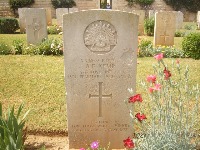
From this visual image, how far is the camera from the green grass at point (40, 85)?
4691 millimetres

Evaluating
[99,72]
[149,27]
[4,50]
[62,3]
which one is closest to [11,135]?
[99,72]

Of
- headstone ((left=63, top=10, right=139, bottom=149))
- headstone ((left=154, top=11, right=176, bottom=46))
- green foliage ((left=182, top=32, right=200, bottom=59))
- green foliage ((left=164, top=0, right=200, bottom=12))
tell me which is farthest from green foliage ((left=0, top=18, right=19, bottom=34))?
green foliage ((left=164, top=0, right=200, bottom=12))

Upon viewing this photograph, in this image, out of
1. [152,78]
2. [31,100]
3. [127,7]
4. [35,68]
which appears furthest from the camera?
[127,7]

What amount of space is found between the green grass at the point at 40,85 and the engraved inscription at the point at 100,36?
1.58 meters

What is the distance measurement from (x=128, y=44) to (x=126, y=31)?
0.16m

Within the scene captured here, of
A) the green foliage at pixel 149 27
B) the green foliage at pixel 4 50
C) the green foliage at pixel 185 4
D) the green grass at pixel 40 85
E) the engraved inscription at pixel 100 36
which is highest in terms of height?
the green foliage at pixel 185 4

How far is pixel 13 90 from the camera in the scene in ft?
19.7

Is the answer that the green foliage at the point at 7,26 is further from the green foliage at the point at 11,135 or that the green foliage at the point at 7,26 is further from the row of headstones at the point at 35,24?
the green foliage at the point at 11,135

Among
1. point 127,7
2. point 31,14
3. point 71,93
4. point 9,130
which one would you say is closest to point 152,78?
point 71,93

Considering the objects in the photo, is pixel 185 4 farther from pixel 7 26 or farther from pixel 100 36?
pixel 100 36

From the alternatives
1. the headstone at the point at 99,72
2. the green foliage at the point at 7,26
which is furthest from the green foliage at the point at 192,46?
the green foliage at the point at 7,26

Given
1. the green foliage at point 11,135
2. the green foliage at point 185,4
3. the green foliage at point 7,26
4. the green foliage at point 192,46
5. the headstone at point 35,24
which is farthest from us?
the green foliage at point 185,4

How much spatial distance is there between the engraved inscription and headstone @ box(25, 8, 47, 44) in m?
8.07

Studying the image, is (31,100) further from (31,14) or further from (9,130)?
(31,14)
